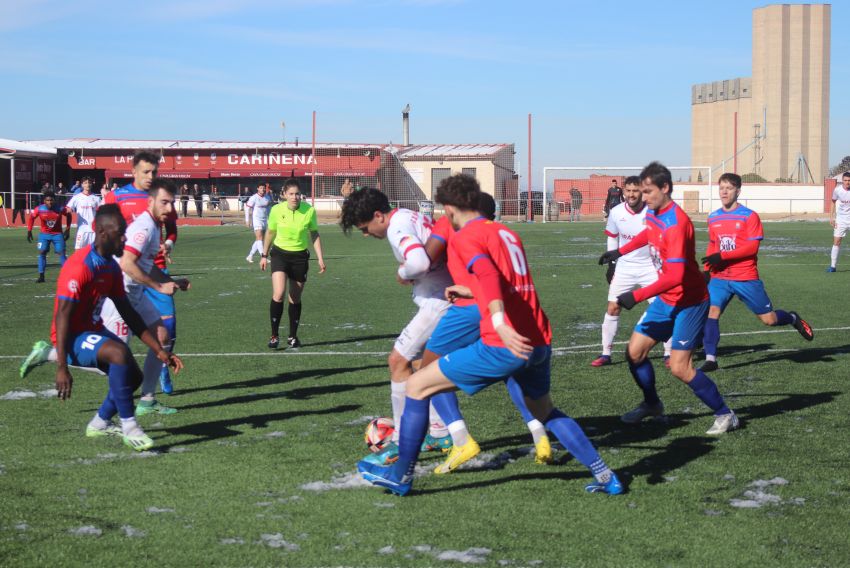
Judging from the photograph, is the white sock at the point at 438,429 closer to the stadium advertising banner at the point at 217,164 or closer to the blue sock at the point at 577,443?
the blue sock at the point at 577,443

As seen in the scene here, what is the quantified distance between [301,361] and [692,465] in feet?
17.4

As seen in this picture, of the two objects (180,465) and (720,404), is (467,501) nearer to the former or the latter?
(180,465)

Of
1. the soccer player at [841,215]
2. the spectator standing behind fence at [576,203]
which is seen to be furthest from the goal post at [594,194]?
the soccer player at [841,215]

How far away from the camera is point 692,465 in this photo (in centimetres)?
629

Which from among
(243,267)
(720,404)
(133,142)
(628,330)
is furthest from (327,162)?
(720,404)

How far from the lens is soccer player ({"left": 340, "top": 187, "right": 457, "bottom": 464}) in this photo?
6197 millimetres

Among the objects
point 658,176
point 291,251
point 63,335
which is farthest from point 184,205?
point 658,176

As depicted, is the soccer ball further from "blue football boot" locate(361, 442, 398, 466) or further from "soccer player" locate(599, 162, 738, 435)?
"soccer player" locate(599, 162, 738, 435)

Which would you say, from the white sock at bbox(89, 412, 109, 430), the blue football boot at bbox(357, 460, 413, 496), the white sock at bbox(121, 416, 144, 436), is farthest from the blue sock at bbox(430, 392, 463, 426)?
the white sock at bbox(89, 412, 109, 430)

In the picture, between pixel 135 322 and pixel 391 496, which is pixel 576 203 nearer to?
pixel 135 322

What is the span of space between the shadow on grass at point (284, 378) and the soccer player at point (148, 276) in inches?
32.4

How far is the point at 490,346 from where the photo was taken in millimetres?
5211

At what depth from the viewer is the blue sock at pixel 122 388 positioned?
6.57m

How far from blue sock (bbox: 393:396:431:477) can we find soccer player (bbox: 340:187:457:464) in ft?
1.93
